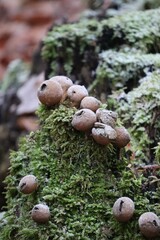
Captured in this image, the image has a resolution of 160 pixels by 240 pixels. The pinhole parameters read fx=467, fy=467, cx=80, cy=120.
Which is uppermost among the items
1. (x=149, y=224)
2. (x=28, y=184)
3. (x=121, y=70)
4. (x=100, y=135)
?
(x=121, y=70)

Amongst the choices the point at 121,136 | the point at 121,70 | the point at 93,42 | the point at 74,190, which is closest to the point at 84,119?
the point at 121,136

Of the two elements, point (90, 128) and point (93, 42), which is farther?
point (93, 42)

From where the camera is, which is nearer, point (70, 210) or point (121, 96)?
point (70, 210)

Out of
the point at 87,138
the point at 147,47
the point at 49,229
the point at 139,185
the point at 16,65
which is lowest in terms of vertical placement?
the point at 49,229

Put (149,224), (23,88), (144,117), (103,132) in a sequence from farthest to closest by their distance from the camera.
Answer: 1. (23,88)
2. (144,117)
3. (103,132)
4. (149,224)

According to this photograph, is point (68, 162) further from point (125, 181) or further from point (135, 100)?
point (135, 100)

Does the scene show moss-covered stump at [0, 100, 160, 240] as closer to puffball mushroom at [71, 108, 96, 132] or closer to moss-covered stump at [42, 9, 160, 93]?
puffball mushroom at [71, 108, 96, 132]

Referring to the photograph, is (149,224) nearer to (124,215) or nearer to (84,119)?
(124,215)

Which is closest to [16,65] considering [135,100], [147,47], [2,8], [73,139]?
[147,47]
